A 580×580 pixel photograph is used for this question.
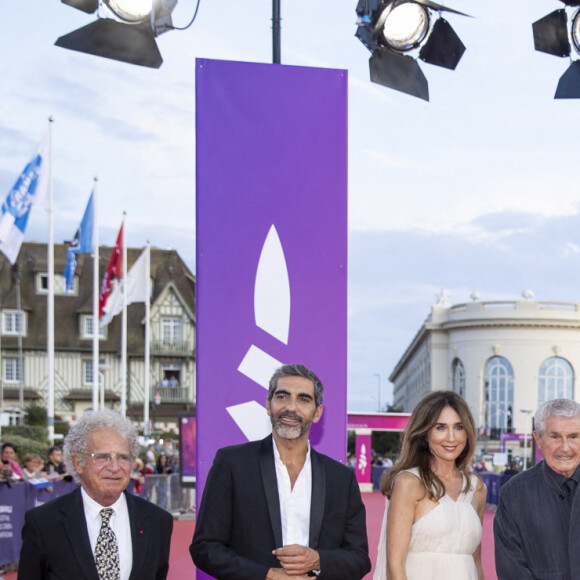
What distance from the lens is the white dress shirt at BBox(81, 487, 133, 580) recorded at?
3.32 meters

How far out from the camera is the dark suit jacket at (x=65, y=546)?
3221 millimetres

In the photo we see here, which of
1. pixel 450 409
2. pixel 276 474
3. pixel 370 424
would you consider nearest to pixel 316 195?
pixel 450 409

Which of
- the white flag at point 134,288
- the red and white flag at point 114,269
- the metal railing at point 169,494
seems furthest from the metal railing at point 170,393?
the metal railing at point 169,494

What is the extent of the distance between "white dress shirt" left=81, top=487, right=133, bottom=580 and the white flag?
83.1 feet

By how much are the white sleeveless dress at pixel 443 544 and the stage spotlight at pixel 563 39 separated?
2825mm

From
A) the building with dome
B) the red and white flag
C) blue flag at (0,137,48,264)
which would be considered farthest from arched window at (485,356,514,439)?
blue flag at (0,137,48,264)

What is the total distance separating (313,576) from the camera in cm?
350

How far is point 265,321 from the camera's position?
4535 millimetres

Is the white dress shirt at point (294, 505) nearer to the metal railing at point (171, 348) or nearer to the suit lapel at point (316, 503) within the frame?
the suit lapel at point (316, 503)

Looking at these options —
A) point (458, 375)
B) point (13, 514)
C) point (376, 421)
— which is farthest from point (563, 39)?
point (458, 375)

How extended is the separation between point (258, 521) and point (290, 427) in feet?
1.30

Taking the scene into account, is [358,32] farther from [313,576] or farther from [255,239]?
[313,576]

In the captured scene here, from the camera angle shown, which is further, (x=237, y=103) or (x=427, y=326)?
(x=427, y=326)

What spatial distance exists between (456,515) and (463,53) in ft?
9.40
